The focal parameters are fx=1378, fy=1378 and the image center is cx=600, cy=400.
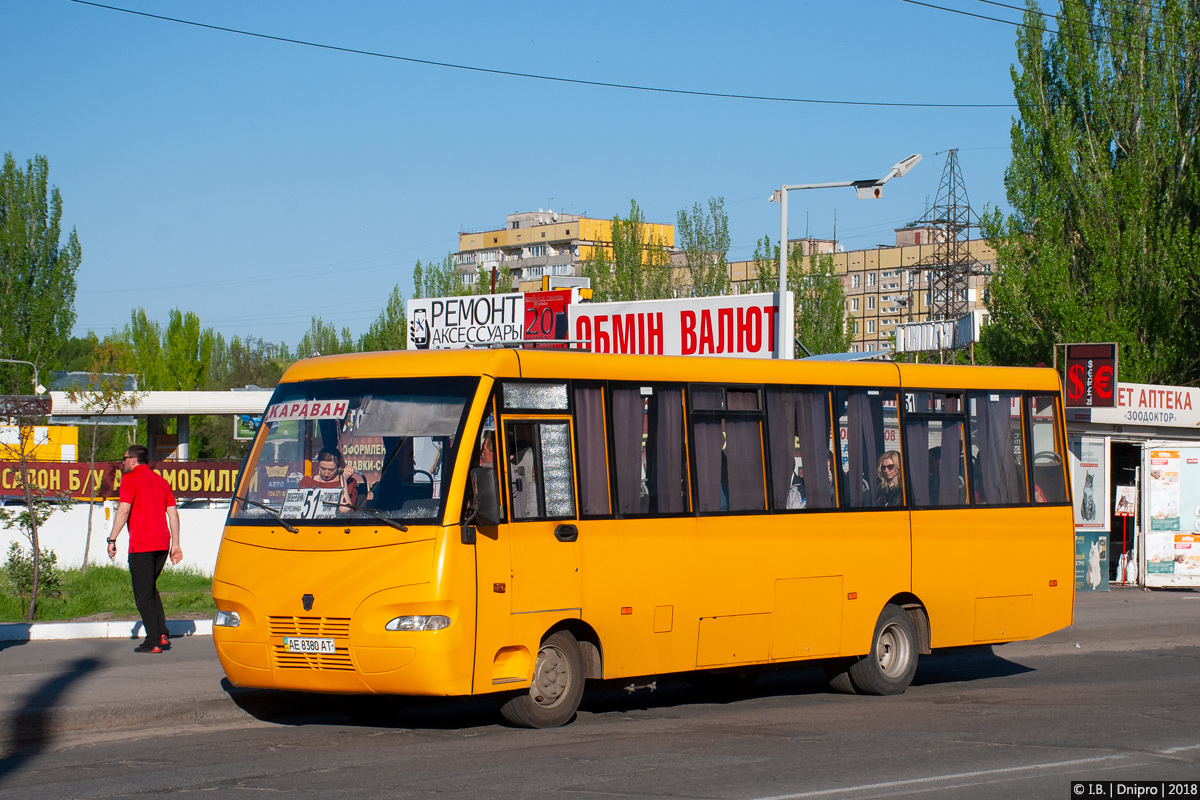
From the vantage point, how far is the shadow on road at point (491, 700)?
10.6 m

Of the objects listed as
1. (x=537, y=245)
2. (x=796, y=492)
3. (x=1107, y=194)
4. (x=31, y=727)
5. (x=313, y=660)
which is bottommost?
Answer: (x=31, y=727)

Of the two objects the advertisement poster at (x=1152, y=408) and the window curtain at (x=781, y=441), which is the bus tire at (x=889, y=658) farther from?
the advertisement poster at (x=1152, y=408)

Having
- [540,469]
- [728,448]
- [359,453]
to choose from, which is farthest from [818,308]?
[359,453]

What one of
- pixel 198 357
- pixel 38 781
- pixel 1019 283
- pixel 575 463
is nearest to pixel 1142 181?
pixel 1019 283

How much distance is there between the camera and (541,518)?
9.94 meters

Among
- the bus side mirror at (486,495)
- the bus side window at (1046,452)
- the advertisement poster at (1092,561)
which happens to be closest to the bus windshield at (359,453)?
the bus side mirror at (486,495)

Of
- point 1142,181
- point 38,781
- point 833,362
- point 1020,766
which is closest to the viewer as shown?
point 38,781

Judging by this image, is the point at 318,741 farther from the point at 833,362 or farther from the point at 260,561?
the point at 833,362

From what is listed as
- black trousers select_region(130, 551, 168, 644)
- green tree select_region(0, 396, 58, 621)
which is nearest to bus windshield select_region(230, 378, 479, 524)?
black trousers select_region(130, 551, 168, 644)

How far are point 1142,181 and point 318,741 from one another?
35.1m

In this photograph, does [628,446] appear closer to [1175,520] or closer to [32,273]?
[1175,520]

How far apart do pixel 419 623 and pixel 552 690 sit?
1.37 meters

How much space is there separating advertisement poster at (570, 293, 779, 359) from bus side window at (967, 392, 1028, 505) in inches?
306

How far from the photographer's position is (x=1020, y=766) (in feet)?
27.9
